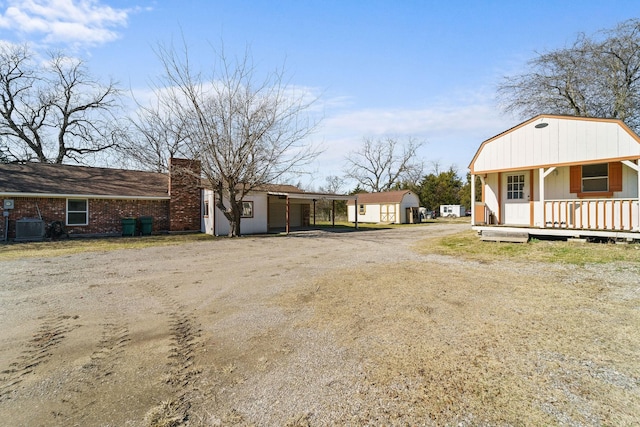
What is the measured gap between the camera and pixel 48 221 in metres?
15.6

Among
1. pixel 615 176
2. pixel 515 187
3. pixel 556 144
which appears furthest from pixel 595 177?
pixel 515 187

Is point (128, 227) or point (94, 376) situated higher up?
point (128, 227)

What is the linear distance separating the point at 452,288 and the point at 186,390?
4.76 m

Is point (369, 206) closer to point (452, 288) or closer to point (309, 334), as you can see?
point (452, 288)

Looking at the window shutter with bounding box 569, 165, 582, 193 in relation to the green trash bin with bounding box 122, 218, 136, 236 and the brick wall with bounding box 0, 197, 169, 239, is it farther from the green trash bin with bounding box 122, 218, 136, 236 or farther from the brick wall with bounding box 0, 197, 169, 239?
the green trash bin with bounding box 122, 218, 136, 236

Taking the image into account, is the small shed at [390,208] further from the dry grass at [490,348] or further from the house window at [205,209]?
the dry grass at [490,348]

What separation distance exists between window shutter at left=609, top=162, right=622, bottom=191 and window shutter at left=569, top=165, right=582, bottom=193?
793 mm

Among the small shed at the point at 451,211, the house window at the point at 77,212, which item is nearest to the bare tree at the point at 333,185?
the small shed at the point at 451,211

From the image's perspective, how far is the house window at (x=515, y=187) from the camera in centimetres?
1250

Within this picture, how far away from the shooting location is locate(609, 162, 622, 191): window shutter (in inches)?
405

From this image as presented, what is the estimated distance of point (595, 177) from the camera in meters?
10.8

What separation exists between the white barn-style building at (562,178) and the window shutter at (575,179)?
0.09ft

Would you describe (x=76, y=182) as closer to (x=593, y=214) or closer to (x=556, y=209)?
(x=556, y=209)

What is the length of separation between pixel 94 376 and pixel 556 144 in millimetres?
13372
